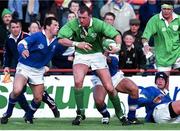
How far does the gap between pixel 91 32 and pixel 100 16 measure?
4924 mm

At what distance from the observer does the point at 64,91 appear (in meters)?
17.2

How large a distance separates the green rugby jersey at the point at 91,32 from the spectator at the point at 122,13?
433cm

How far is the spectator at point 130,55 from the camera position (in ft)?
57.6

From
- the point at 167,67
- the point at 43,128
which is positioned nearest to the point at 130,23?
the point at 167,67

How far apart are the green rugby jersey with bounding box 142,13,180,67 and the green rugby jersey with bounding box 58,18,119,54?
1795 millimetres

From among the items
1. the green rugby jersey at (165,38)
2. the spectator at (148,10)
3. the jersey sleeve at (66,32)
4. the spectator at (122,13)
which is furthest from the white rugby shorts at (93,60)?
the spectator at (148,10)

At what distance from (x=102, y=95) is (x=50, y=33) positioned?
138 centimetres

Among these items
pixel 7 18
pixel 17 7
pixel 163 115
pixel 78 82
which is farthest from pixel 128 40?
pixel 78 82

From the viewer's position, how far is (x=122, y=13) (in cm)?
1864

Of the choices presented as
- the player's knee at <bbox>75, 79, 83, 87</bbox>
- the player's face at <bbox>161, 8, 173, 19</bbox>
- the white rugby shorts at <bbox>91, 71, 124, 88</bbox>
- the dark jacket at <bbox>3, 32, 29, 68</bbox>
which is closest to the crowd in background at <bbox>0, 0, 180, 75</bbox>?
the dark jacket at <bbox>3, 32, 29, 68</bbox>

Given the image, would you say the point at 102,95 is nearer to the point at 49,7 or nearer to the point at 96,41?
the point at 96,41

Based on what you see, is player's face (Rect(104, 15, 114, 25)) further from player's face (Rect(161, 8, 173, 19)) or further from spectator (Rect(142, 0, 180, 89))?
player's face (Rect(161, 8, 173, 19))

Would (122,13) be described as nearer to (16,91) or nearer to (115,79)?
(115,79)

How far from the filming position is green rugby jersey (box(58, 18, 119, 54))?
14133mm
